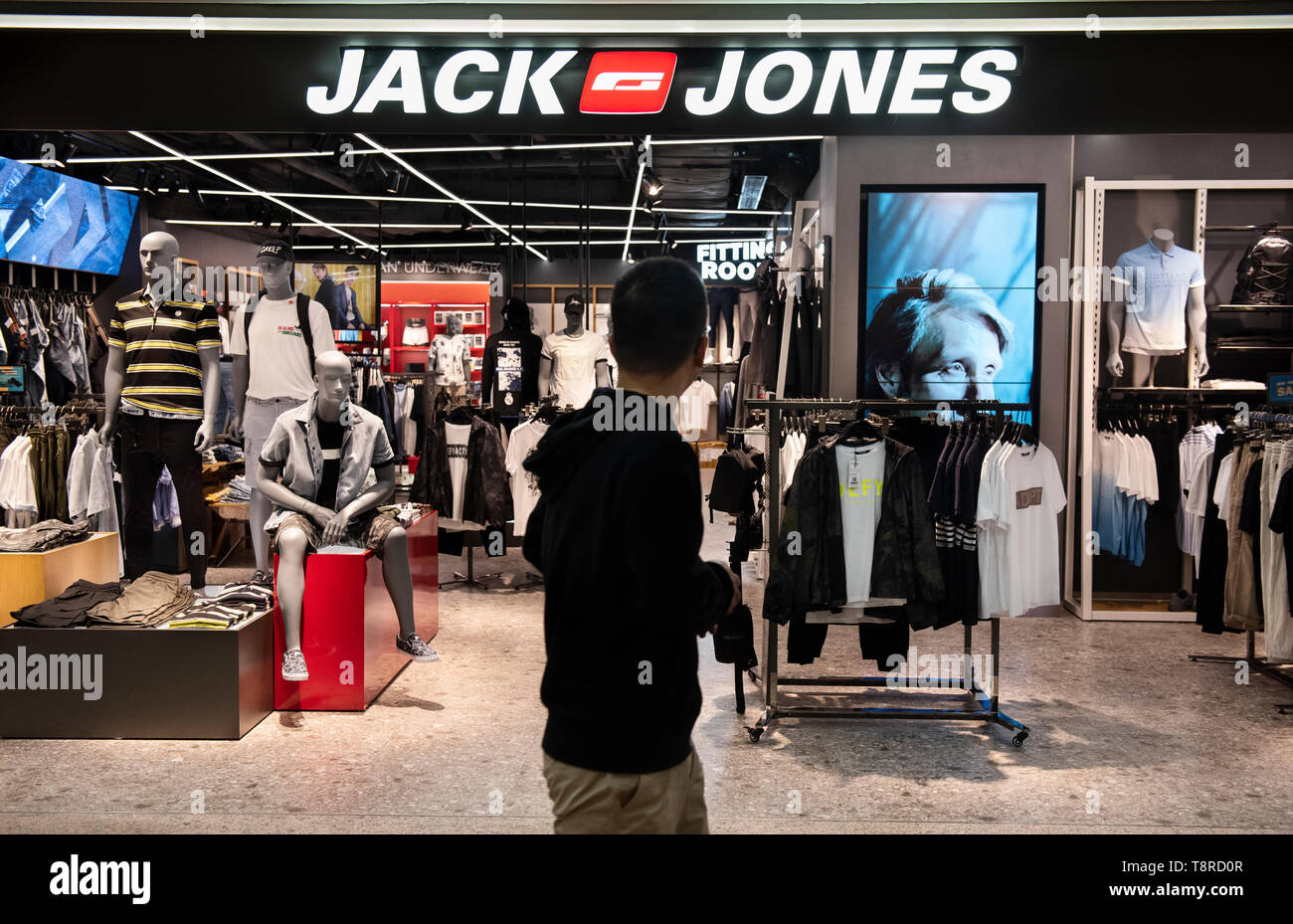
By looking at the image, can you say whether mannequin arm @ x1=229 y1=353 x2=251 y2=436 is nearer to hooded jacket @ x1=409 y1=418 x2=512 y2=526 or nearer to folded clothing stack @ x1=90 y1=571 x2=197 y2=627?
folded clothing stack @ x1=90 y1=571 x2=197 y2=627

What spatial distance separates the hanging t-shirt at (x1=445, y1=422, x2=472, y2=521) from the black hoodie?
17.7ft

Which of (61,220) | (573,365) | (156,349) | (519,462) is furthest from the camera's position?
(61,220)

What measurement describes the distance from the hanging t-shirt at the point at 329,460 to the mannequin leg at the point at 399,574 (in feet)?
1.06

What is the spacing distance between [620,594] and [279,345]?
4401 millimetres

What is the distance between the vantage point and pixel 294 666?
4262 mm

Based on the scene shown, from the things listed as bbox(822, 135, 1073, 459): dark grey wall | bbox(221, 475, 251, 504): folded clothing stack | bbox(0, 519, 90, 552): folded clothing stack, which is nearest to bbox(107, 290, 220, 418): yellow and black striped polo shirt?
bbox(0, 519, 90, 552): folded clothing stack

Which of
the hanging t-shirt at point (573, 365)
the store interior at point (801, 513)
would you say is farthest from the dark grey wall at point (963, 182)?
the hanging t-shirt at point (573, 365)

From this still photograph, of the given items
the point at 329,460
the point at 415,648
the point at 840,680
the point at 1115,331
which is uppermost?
the point at 1115,331

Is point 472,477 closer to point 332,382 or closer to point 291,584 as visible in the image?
point 332,382

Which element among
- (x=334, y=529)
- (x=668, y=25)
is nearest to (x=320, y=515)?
(x=334, y=529)

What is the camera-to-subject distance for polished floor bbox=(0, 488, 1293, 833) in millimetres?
3328

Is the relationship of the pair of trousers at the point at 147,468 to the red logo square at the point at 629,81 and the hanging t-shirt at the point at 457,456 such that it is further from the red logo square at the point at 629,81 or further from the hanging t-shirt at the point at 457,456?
the red logo square at the point at 629,81

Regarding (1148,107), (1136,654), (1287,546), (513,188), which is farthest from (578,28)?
(513,188)

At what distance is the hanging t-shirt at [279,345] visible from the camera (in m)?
5.41
